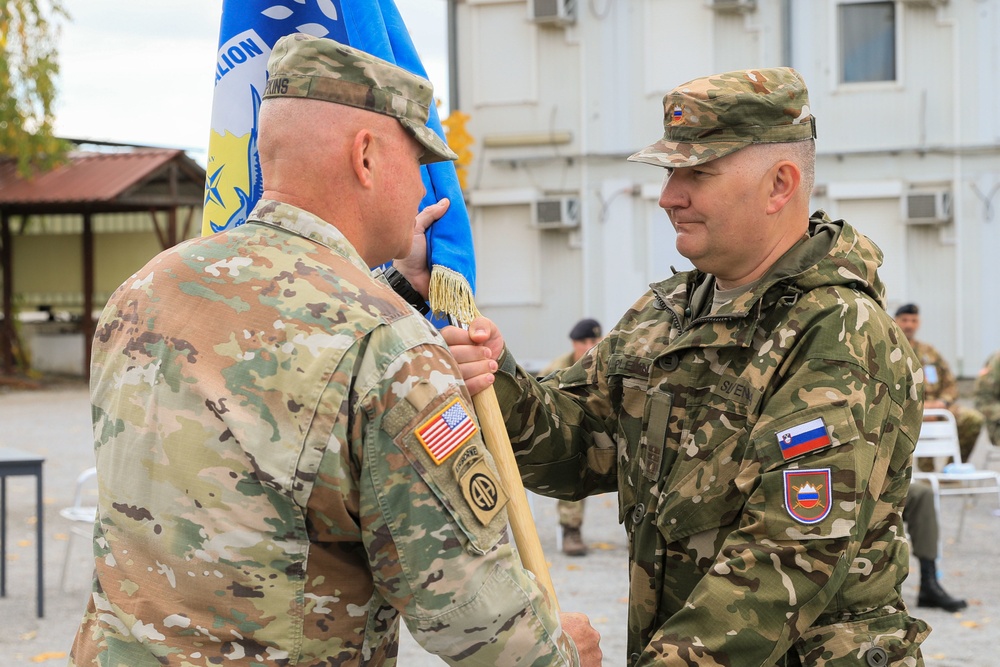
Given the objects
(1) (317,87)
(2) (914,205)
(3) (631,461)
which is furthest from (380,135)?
(2) (914,205)

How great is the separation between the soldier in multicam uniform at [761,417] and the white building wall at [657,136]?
656 inches

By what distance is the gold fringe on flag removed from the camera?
272cm

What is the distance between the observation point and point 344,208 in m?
2.08

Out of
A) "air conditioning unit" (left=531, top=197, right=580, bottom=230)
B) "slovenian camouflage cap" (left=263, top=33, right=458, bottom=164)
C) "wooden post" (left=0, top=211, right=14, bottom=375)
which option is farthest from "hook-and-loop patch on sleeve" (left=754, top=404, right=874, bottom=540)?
"wooden post" (left=0, top=211, right=14, bottom=375)

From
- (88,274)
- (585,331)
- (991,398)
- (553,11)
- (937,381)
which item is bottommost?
(991,398)

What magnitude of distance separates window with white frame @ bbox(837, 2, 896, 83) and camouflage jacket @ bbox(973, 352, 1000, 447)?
9.84 meters

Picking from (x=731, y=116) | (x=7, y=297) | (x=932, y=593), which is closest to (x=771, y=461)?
(x=731, y=116)

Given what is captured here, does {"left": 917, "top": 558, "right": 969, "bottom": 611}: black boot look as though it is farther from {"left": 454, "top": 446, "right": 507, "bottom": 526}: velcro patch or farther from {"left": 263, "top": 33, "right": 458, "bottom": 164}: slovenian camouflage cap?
{"left": 263, "top": 33, "right": 458, "bottom": 164}: slovenian camouflage cap

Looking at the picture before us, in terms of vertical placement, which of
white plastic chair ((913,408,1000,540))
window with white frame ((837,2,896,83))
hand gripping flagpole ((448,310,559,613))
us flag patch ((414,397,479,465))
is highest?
window with white frame ((837,2,896,83))

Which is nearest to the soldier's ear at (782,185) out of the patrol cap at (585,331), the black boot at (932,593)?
the black boot at (932,593)

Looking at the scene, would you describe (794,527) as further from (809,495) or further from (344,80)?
(344,80)

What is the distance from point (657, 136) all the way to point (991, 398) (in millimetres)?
10131

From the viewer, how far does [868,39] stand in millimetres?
18703

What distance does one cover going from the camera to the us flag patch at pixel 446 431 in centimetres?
190
